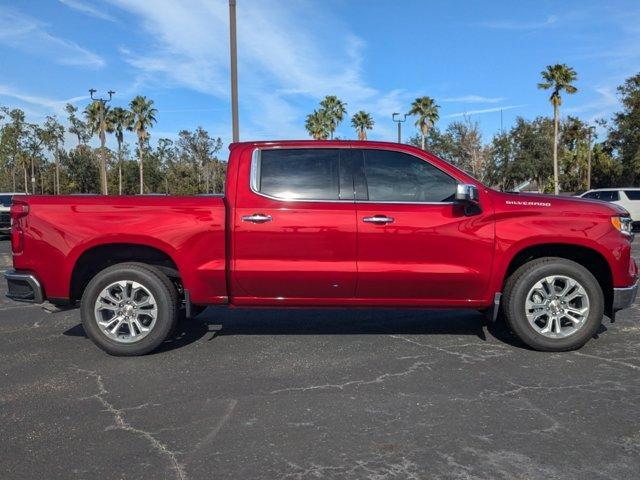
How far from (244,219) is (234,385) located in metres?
1.45

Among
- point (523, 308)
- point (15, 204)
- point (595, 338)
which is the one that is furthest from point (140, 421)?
point (595, 338)

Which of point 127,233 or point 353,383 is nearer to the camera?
point 353,383

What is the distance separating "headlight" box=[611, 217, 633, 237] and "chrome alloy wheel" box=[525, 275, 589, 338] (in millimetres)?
614

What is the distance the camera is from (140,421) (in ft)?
12.0

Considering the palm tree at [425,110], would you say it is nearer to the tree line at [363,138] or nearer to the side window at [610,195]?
the tree line at [363,138]

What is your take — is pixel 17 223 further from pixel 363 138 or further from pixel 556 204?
pixel 363 138

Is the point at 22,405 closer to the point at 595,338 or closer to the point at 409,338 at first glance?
the point at 409,338

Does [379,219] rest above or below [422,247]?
above

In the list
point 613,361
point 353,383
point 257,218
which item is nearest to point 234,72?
point 257,218

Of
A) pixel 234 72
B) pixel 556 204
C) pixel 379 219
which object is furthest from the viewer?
pixel 234 72

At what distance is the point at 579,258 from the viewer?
17.5 ft

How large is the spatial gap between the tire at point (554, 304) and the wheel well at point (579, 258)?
0.14 meters

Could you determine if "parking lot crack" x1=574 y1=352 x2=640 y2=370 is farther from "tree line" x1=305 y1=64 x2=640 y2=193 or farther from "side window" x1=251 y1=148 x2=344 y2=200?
"tree line" x1=305 y1=64 x2=640 y2=193

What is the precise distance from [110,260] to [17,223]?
854mm
